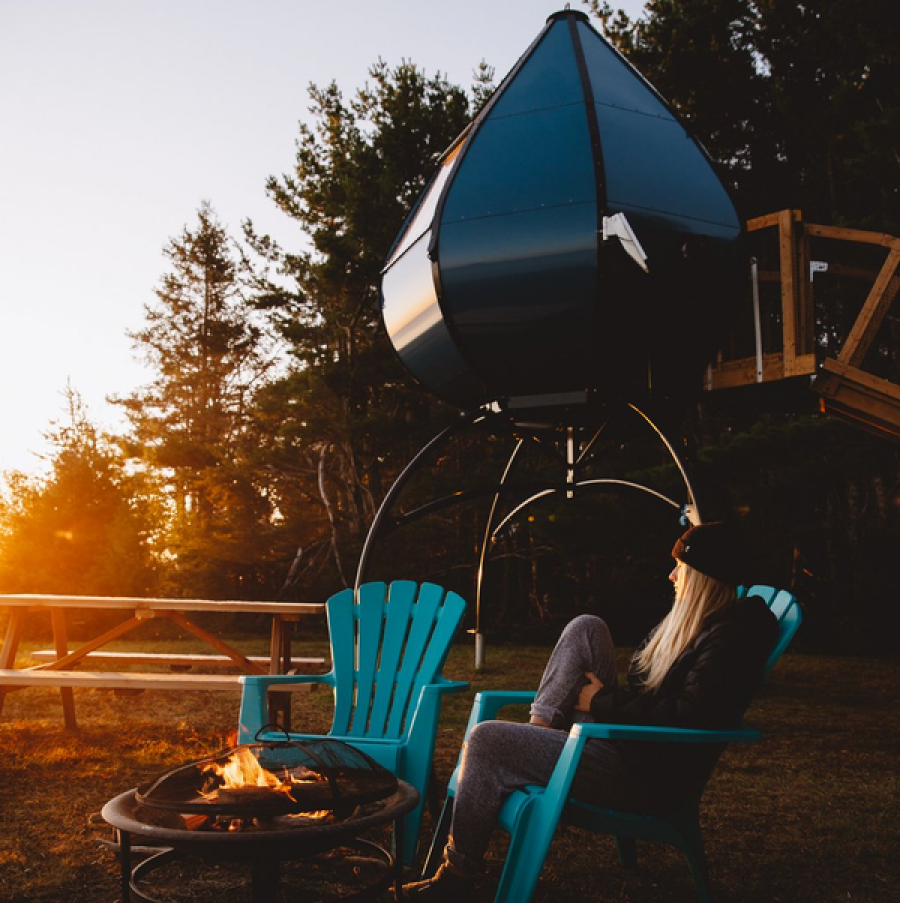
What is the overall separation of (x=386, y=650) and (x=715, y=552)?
74.9 inches

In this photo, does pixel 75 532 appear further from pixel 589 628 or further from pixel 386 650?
pixel 589 628

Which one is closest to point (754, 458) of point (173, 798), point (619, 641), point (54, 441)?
point (619, 641)

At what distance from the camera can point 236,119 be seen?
7.04m

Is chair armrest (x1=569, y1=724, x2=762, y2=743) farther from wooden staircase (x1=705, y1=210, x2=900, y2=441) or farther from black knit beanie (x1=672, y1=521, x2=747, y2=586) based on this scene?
wooden staircase (x1=705, y1=210, x2=900, y2=441)

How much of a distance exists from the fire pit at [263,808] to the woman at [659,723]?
0.20 meters

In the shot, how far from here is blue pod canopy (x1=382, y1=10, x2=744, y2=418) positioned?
449cm

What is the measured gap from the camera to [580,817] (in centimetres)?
242

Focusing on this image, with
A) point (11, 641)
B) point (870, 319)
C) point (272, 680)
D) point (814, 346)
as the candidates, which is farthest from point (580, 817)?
point (870, 319)

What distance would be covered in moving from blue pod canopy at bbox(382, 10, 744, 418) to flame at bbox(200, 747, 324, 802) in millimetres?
2949

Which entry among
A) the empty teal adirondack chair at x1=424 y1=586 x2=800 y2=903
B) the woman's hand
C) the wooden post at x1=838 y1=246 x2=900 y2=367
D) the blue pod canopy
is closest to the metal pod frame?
the blue pod canopy

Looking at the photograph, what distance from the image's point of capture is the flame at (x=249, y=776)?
225cm

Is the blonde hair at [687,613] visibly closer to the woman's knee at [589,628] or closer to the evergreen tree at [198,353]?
Result: the woman's knee at [589,628]

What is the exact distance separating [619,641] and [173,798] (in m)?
12.2

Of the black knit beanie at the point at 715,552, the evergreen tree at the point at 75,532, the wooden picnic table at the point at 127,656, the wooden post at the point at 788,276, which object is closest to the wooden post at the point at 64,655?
the wooden picnic table at the point at 127,656
